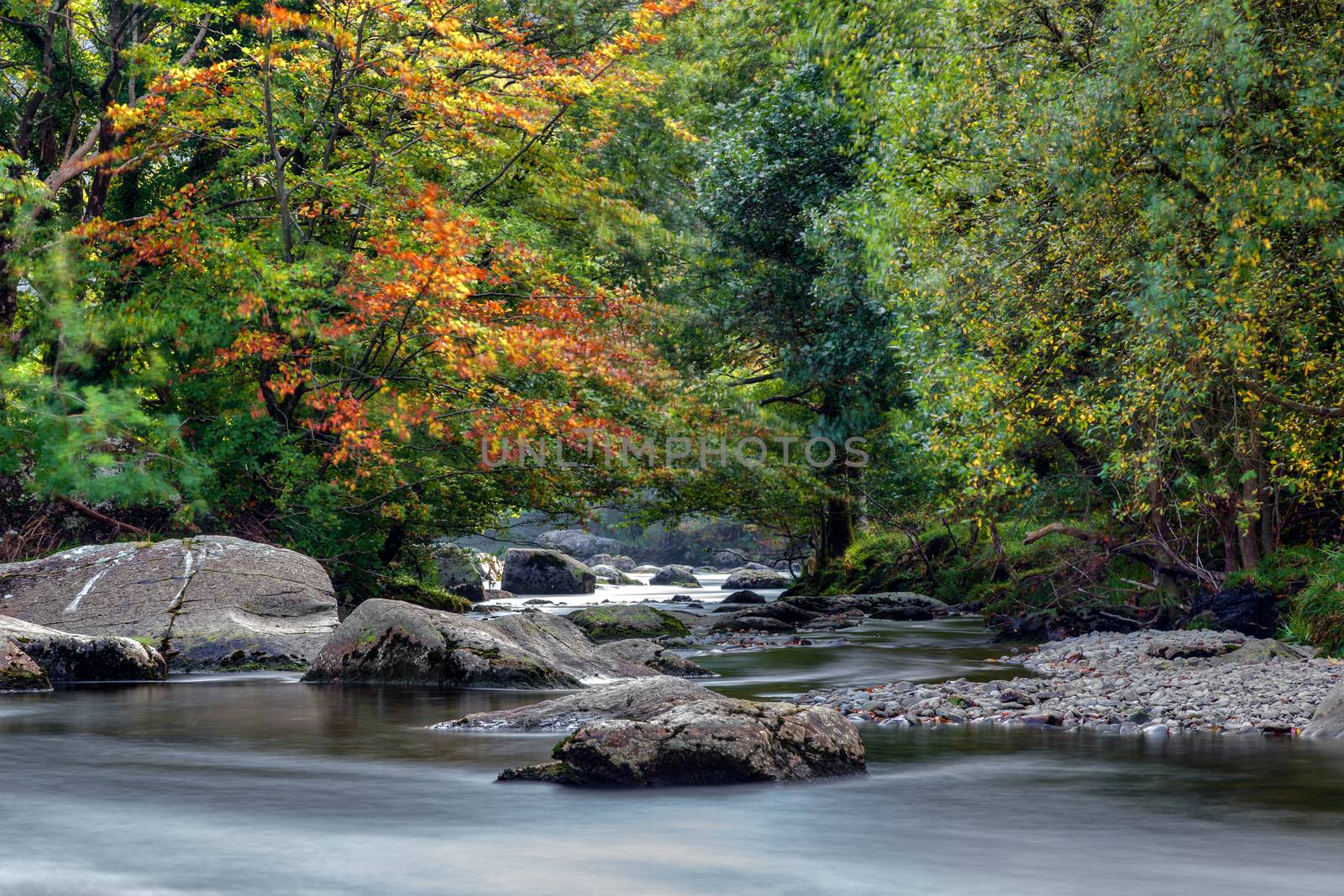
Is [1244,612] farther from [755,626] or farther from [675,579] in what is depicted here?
[675,579]

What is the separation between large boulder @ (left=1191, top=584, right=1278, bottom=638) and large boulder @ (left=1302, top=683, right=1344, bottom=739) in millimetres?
6989

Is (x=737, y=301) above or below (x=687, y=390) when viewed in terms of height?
above

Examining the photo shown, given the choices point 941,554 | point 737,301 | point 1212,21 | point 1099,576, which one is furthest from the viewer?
point 941,554

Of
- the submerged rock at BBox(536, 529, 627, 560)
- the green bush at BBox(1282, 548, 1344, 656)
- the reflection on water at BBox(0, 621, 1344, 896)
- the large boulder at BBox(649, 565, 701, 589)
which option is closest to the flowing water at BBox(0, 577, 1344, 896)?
the reflection on water at BBox(0, 621, 1344, 896)

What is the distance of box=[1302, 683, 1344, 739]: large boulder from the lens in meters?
10.5

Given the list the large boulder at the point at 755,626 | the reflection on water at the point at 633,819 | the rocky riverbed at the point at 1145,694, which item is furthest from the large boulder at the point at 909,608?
the reflection on water at the point at 633,819

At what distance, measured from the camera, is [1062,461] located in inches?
981

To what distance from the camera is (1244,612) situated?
18.0 meters

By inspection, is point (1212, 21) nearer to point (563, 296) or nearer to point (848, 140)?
point (563, 296)

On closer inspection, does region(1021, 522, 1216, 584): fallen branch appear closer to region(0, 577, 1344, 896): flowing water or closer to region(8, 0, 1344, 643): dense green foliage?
region(8, 0, 1344, 643): dense green foliage

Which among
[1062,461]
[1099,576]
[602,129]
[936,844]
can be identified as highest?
[602,129]

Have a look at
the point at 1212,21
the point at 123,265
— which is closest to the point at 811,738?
the point at 1212,21

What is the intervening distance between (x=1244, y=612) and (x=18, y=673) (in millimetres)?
15735

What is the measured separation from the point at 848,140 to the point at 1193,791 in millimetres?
19899
